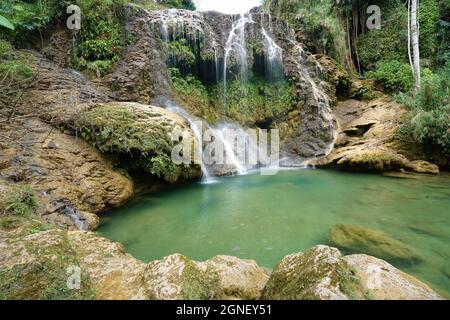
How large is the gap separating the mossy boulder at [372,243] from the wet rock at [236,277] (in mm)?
2090

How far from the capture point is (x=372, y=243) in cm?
424

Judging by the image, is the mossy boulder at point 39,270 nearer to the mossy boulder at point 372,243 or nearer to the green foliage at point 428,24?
the mossy boulder at point 372,243

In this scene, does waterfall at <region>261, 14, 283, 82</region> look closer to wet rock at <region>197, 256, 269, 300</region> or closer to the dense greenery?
the dense greenery

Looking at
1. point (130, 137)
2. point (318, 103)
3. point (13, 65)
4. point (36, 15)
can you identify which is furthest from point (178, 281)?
point (318, 103)

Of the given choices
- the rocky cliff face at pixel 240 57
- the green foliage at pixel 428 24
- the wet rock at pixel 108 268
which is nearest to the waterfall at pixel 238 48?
the rocky cliff face at pixel 240 57

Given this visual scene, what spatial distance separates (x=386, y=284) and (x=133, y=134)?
607 cm

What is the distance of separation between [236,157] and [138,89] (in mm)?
4440

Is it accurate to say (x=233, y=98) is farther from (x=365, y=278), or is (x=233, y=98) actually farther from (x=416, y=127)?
(x=365, y=278)

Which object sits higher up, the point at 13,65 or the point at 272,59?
the point at 272,59

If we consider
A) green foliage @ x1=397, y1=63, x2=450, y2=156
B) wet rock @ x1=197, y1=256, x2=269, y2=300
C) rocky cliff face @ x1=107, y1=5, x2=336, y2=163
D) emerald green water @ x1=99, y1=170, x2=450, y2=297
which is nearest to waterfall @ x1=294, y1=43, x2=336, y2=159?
rocky cliff face @ x1=107, y1=5, x2=336, y2=163

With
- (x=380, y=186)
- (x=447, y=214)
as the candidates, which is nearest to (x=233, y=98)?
(x=380, y=186)

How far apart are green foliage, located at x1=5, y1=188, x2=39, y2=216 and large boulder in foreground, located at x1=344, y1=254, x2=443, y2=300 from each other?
4391mm

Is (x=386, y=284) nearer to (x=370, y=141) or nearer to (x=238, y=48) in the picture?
(x=370, y=141)

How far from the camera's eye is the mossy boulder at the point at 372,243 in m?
3.92
